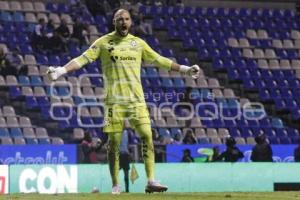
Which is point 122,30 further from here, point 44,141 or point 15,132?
point 15,132

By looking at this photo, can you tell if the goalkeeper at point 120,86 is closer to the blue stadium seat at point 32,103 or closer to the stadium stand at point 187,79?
the stadium stand at point 187,79

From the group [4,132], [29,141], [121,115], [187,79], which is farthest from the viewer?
[187,79]

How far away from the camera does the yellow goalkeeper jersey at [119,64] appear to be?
1195 centimetres

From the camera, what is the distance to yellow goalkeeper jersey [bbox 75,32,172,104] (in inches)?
471

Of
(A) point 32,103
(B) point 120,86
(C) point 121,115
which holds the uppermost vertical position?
(A) point 32,103

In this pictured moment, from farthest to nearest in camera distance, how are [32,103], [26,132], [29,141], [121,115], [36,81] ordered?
[36,81] < [32,103] < [26,132] < [29,141] < [121,115]

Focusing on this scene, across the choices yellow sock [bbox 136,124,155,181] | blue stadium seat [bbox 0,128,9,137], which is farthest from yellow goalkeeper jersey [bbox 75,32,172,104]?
blue stadium seat [bbox 0,128,9,137]

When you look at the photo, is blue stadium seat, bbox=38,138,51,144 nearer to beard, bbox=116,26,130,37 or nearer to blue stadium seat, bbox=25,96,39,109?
blue stadium seat, bbox=25,96,39,109

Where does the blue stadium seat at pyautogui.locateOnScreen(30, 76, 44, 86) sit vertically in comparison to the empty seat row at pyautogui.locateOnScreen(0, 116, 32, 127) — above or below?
above

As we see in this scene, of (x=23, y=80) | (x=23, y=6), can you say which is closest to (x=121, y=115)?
(x=23, y=80)

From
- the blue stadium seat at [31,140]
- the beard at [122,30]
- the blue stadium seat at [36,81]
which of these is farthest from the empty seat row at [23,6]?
the beard at [122,30]

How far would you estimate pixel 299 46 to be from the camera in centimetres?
3262

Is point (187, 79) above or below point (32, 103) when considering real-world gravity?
above

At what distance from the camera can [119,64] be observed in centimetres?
1196
